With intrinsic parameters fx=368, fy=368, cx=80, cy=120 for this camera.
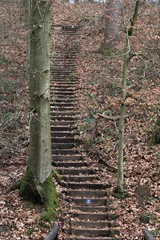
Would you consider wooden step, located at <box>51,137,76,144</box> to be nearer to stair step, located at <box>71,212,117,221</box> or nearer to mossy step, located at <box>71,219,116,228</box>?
stair step, located at <box>71,212,117,221</box>

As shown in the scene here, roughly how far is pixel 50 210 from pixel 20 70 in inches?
457

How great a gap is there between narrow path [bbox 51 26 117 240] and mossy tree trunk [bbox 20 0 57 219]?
96cm

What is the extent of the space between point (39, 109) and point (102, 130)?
5.39 metres

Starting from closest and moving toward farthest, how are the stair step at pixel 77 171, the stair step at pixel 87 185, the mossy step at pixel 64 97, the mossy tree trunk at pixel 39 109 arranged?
the mossy tree trunk at pixel 39 109 → the stair step at pixel 87 185 → the stair step at pixel 77 171 → the mossy step at pixel 64 97

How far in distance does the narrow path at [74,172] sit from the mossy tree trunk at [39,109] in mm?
958

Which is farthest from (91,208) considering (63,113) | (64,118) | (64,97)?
(64,97)

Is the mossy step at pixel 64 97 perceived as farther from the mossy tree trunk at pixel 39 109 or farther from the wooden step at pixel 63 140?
the mossy tree trunk at pixel 39 109

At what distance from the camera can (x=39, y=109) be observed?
9891mm

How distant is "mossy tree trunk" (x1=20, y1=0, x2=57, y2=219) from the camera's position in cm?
957

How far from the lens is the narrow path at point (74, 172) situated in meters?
10.2

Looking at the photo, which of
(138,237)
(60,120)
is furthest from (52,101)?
(138,237)

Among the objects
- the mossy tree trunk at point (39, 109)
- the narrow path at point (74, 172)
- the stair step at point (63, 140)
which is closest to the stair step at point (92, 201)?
the narrow path at point (74, 172)

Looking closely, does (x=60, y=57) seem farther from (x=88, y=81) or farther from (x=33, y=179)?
(x=33, y=179)

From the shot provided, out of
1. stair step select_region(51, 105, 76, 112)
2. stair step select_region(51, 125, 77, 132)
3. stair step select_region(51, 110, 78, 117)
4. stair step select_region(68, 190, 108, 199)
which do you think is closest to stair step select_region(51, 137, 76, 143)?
stair step select_region(51, 125, 77, 132)
